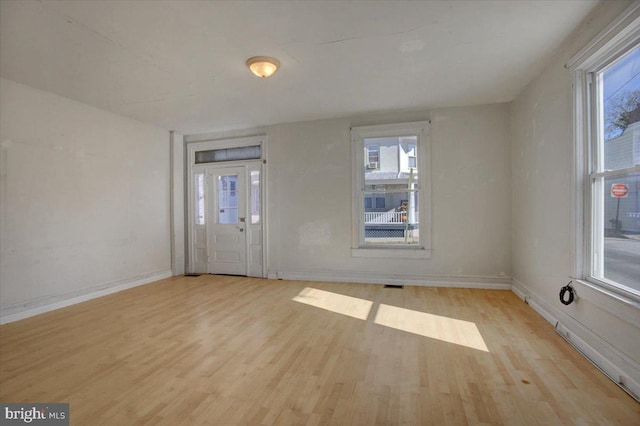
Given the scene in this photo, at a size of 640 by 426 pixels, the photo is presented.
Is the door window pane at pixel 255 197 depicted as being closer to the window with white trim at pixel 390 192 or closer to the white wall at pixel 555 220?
the window with white trim at pixel 390 192

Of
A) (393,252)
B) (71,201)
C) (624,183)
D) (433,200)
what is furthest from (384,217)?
(71,201)

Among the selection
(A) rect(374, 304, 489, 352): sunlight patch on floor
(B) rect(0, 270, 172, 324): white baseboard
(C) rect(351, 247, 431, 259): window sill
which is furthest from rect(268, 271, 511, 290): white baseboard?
(B) rect(0, 270, 172, 324): white baseboard

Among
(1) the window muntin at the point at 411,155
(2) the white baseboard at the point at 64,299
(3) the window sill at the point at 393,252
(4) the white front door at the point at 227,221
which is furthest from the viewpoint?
(4) the white front door at the point at 227,221

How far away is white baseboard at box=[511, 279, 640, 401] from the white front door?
186 inches

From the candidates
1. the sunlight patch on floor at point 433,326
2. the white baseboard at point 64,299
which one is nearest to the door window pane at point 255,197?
the white baseboard at point 64,299

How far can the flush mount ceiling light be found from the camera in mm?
3180

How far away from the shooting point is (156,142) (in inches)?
221

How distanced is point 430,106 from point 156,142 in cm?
480

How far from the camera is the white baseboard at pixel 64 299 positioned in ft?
11.7

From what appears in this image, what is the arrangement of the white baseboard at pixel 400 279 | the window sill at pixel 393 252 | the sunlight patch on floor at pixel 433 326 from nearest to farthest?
the sunlight patch on floor at pixel 433 326
the white baseboard at pixel 400 279
the window sill at pixel 393 252

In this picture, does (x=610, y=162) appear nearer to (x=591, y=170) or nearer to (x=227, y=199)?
(x=591, y=170)

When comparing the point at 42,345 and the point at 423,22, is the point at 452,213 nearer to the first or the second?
the point at 423,22

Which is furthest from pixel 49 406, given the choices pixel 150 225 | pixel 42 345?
pixel 150 225

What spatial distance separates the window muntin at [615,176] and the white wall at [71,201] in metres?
5.95
